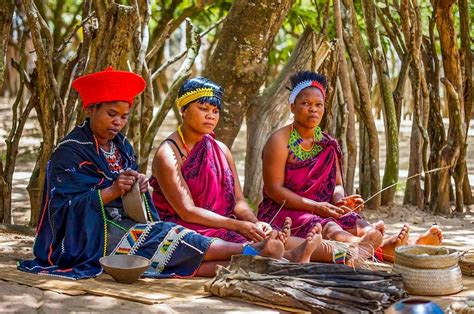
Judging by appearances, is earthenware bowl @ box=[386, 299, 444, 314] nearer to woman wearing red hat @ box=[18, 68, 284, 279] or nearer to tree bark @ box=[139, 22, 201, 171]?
woman wearing red hat @ box=[18, 68, 284, 279]

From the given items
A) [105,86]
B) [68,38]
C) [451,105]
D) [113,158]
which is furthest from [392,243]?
[68,38]

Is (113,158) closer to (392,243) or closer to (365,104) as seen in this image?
(392,243)

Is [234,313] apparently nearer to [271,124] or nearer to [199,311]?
[199,311]

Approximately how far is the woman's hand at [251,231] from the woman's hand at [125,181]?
24.4 inches

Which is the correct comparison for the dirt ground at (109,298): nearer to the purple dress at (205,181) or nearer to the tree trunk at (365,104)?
the tree trunk at (365,104)

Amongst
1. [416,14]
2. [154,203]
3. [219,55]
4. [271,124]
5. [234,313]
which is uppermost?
[416,14]

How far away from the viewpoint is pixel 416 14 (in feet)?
21.8

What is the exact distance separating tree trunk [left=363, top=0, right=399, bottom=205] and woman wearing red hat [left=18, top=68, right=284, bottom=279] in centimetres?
304

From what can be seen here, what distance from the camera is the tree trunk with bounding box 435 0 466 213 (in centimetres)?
666

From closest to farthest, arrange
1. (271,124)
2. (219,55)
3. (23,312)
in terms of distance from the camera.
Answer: (23,312), (219,55), (271,124)

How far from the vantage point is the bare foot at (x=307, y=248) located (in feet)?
13.4

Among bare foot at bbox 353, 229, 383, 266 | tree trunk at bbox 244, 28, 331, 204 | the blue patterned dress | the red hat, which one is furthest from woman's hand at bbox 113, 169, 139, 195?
tree trunk at bbox 244, 28, 331, 204

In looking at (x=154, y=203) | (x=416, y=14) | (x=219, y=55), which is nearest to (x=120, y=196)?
(x=154, y=203)

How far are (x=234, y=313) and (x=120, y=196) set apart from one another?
42.7 inches
